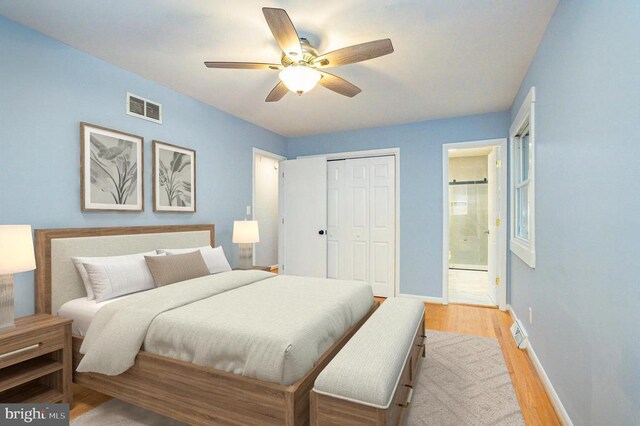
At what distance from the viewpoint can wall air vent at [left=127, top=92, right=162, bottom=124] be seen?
2.95 meters

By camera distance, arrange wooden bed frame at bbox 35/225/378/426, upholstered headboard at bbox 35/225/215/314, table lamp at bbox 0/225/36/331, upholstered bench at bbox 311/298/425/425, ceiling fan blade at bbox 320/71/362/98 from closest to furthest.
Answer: upholstered bench at bbox 311/298/425/425 < wooden bed frame at bbox 35/225/378/426 < table lamp at bbox 0/225/36/331 < upholstered headboard at bbox 35/225/215/314 < ceiling fan blade at bbox 320/71/362/98

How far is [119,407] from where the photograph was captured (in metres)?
2.02

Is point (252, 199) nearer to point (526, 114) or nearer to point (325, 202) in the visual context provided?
point (325, 202)

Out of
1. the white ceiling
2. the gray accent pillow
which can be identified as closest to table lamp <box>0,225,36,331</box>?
the gray accent pillow

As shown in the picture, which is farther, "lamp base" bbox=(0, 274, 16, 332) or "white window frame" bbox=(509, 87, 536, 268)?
"white window frame" bbox=(509, 87, 536, 268)

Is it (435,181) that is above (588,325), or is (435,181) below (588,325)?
above

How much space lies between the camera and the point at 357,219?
4863 mm

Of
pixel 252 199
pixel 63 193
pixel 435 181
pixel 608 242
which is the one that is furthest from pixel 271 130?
pixel 608 242

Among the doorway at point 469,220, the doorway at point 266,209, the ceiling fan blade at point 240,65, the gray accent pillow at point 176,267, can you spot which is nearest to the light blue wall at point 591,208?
the ceiling fan blade at point 240,65

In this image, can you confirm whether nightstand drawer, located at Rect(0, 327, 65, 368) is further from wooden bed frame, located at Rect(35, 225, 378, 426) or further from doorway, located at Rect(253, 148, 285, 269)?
doorway, located at Rect(253, 148, 285, 269)

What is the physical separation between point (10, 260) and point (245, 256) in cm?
224

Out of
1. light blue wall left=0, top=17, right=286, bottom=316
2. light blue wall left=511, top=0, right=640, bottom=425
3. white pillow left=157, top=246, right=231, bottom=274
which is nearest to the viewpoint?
light blue wall left=511, top=0, right=640, bottom=425

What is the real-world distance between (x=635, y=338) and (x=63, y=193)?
341 centimetres

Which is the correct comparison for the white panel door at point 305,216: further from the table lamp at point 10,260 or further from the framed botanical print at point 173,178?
the table lamp at point 10,260
